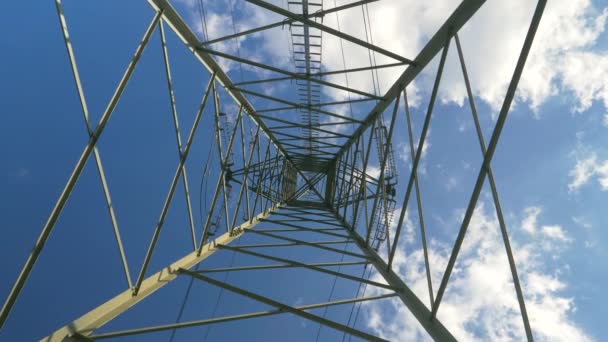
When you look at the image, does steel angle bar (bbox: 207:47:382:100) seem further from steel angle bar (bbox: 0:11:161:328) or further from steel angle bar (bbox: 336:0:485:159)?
steel angle bar (bbox: 0:11:161:328)

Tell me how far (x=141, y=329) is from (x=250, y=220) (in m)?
5.65

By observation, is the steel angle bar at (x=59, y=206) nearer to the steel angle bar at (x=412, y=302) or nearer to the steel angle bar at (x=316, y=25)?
the steel angle bar at (x=316, y=25)

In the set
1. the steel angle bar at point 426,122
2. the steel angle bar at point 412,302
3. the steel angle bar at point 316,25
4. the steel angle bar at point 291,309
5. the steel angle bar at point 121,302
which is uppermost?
the steel angle bar at point 316,25

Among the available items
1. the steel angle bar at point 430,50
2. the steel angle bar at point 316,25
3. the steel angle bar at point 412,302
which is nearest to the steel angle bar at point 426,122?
the steel angle bar at point 430,50

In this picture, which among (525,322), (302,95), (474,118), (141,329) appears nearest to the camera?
(525,322)

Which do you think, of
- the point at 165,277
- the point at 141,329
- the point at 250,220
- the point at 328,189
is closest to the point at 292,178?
the point at 328,189

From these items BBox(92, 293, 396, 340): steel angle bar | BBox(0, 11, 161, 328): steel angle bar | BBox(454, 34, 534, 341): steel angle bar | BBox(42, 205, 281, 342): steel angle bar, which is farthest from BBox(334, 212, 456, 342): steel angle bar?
BBox(0, 11, 161, 328): steel angle bar

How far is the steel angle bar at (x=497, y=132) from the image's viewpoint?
11.4ft

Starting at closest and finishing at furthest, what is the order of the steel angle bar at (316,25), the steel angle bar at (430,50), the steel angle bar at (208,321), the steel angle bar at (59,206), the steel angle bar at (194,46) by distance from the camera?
1. the steel angle bar at (59,206)
2. the steel angle bar at (208,321)
3. the steel angle bar at (430,50)
4. the steel angle bar at (194,46)
5. the steel angle bar at (316,25)

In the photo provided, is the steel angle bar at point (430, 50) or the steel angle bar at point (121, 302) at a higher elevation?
the steel angle bar at point (430, 50)

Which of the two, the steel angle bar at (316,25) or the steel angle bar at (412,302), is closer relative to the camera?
the steel angle bar at (412,302)

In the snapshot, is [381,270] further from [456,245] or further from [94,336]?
[94,336]

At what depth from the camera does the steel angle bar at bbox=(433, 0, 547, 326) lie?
347 cm

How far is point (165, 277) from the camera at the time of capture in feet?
17.6
